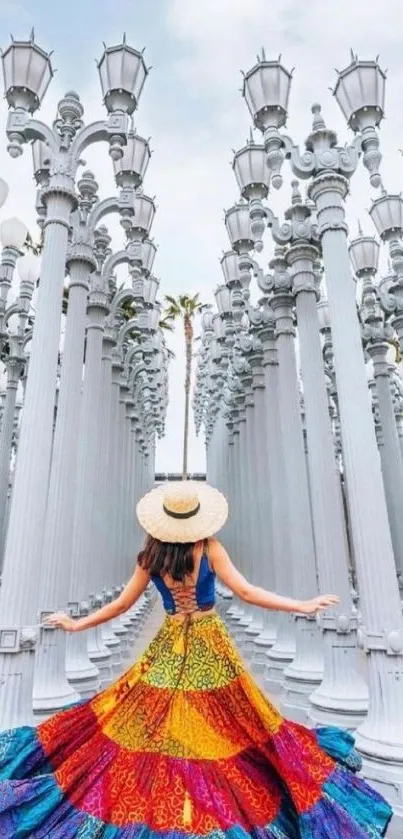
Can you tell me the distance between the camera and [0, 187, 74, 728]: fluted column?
4406mm

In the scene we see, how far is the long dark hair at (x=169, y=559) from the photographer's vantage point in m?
2.94

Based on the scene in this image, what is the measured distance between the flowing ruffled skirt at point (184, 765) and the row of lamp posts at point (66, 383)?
1908 mm

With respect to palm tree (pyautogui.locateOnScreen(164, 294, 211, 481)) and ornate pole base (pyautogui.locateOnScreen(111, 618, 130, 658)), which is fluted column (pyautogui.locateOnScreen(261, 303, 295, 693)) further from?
palm tree (pyautogui.locateOnScreen(164, 294, 211, 481))

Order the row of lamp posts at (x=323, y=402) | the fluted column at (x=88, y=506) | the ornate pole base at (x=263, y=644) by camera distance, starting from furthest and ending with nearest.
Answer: the ornate pole base at (x=263, y=644)
the fluted column at (x=88, y=506)
the row of lamp posts at (x=323, y=402)

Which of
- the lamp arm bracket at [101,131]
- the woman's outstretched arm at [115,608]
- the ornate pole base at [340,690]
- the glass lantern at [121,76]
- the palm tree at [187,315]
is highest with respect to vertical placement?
the palm tree at [187,315]

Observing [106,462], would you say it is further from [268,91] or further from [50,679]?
[268,91]

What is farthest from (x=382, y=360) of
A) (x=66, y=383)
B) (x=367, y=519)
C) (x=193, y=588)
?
(x=193, y=588)

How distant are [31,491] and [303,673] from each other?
14.5 feet

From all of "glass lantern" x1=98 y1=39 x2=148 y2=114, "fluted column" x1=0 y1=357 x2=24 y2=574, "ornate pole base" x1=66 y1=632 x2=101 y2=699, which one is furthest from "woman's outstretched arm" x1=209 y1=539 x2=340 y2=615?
"fluted column" x1=0 y1=357 x2=24 y2=574

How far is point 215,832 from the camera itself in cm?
227

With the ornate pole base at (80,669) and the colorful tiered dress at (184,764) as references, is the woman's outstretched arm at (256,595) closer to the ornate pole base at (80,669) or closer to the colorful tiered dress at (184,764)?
the colorful tiered dress at (184,764)

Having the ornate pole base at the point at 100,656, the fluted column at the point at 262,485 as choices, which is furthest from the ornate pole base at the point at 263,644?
the ornate pole base at the point at 100,656

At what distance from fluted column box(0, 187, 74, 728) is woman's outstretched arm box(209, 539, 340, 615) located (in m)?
2.39

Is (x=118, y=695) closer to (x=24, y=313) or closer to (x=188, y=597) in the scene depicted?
(x=188, y=597)
